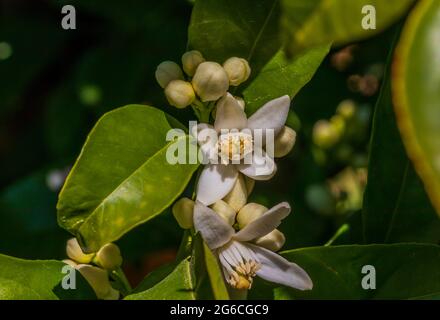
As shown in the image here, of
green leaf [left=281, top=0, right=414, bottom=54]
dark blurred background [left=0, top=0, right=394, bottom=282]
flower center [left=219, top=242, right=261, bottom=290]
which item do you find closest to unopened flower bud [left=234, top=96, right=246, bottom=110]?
flower center [left=219, top=242, right=261, bottom=290]

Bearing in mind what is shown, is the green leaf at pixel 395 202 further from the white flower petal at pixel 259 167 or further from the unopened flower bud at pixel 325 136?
the unopened flower bud at pixel 325 136

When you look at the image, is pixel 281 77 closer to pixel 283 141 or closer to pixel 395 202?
pixel 283 141

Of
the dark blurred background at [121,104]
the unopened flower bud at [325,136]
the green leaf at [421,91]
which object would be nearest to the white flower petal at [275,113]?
the green leaf at [421,91]

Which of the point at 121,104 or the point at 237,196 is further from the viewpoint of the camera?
the point at 121,104

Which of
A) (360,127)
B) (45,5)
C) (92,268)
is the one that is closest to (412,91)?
(92,268)

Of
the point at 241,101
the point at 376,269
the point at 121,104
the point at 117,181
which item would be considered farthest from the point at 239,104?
the point at 121,104

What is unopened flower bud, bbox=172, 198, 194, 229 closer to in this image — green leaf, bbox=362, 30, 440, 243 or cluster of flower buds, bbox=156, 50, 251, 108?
cluster of flower buds, bbox=156, 50, 251, 108

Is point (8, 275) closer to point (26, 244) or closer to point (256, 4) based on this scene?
point (256, 4)

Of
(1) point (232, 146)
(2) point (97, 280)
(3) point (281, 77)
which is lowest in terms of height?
(2) point (97, 280)
